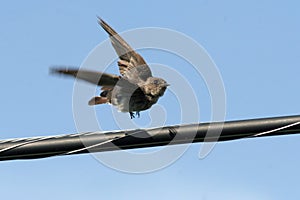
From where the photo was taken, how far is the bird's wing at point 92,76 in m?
8.84

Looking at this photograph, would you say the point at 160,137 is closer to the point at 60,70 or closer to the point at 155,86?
the point at 60,70

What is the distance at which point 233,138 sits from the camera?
26.7 ft

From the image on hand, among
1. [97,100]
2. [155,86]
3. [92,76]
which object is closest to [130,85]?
[155,86]

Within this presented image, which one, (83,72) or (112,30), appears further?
(112,30)

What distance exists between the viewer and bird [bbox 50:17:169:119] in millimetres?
11445

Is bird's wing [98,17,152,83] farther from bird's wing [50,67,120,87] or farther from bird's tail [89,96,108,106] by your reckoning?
bird's wing [50,67,120,87]

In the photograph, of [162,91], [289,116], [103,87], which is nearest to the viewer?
[289,116]

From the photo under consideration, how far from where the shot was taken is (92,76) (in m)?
9.60

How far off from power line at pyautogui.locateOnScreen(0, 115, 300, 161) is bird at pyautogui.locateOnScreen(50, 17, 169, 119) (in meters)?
2.71

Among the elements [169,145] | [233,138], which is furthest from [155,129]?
[233,138]

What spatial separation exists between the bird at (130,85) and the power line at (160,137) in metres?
2.71

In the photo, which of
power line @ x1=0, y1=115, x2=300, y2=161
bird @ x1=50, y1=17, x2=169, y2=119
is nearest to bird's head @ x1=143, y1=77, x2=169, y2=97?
bird @ x1=50, y1=17, x2=169, y2=119

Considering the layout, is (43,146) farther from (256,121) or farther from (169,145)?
(256,121)

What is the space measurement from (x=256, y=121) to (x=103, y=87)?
128 inches
